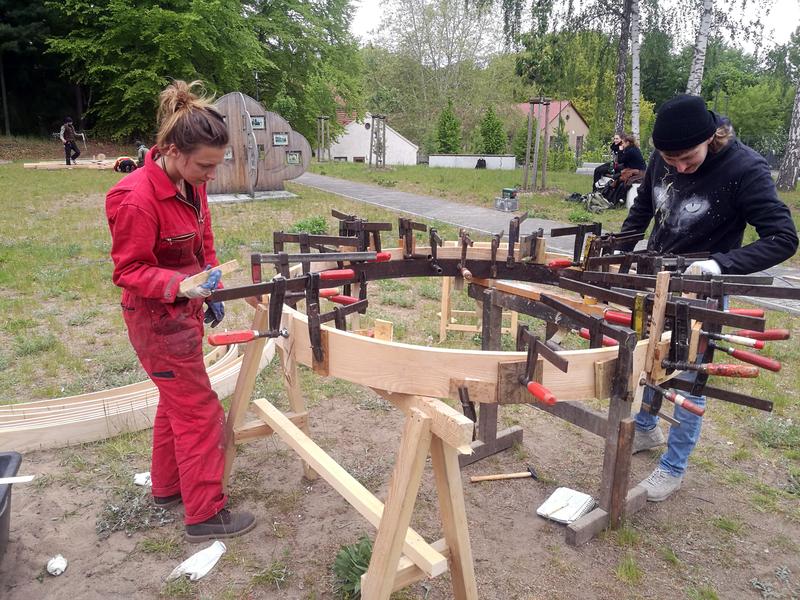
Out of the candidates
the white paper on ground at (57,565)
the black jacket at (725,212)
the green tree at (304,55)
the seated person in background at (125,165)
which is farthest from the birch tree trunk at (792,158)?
the green tree at (304,55)

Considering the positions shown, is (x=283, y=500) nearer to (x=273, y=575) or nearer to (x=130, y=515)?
(x=273, y=575)


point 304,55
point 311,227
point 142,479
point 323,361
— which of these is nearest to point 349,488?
point 323,361

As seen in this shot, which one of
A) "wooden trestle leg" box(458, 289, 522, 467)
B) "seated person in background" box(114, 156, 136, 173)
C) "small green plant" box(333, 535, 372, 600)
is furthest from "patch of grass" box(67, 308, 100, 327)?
"seated person in background" box(114, 156, 136, 173)

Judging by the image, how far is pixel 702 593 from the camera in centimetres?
245

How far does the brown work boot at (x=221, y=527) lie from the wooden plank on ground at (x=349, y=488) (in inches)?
19.1

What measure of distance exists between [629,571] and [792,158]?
646 inches

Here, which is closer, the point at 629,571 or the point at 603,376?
the point at 603,376

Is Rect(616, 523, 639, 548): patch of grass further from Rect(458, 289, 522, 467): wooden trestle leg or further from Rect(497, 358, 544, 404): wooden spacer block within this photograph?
Rect(497, 358, 544, 404): wooden spacer block

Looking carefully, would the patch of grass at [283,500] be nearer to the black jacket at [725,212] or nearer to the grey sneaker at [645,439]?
the grey sneaker at [645,439]

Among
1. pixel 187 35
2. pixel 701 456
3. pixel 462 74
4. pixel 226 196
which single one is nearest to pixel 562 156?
pixel 462 74

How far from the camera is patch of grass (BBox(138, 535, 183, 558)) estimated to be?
263 cm

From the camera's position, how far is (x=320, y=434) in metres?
3.72

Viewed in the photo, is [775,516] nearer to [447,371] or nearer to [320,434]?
[447,371]

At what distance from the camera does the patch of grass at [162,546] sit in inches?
104
